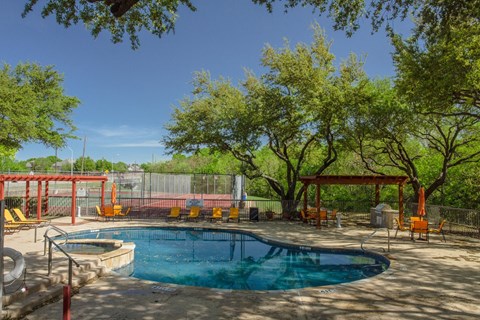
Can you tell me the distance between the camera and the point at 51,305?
664cm

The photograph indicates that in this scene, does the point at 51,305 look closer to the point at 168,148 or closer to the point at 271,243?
the point at 271,243

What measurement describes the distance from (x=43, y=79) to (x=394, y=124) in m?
25.6

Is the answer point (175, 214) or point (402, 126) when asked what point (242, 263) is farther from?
point (402, 126)

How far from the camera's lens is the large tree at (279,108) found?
1975cm

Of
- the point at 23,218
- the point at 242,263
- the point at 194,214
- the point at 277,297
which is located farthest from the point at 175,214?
the point at 277,297

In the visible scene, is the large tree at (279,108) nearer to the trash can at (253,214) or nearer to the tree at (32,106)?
the trash can at (253,214)

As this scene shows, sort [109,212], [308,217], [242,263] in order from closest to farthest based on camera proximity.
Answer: [242,263] → [109,212] → [308,217]

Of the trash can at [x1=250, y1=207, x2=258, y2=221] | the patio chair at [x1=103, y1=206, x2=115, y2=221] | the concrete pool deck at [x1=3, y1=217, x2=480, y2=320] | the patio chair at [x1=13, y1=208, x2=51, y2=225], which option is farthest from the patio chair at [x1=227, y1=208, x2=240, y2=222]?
the concrete pool deck at [x1=3, y1=217, x2=480, y2=320]

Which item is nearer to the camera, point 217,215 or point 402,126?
point 217,215

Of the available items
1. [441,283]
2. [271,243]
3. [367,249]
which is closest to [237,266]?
[271,243]

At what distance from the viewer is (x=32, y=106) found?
22297 mm

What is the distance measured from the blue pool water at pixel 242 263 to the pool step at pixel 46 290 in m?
2.11

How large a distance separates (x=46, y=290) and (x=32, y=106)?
18.9 metres

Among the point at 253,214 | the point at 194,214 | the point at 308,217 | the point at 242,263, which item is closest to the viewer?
the point at 242,263
